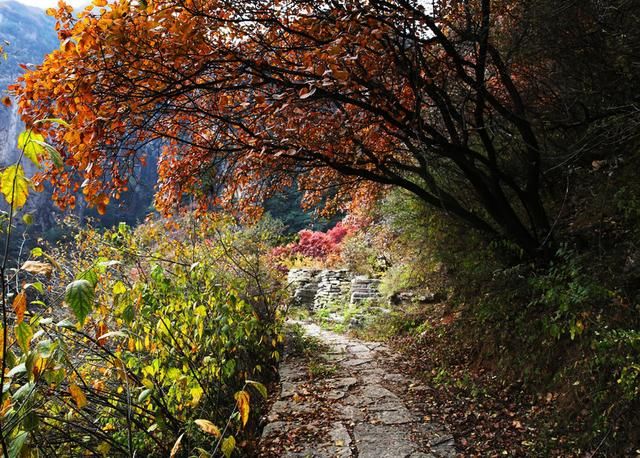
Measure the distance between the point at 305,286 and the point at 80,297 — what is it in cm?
1144

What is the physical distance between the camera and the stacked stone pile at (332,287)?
37.1ft

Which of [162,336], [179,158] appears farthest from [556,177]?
[162,336]

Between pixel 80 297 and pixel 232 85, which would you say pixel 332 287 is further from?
pixel 80 297

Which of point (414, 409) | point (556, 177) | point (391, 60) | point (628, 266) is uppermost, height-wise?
point (391, 60)

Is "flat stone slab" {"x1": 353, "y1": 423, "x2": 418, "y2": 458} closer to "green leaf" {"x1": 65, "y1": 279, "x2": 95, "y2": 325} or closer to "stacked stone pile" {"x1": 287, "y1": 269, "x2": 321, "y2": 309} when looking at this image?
"green leaf" {"x1": 65, "y1": 279, "x2": 95, "y2": 325}

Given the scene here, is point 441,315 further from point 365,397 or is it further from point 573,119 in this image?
point 573,119

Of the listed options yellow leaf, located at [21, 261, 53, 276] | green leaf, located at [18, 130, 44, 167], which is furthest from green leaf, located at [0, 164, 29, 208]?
yellow leaf, located at [21, 261, 53, 276]

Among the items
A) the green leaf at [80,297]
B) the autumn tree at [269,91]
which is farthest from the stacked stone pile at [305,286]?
the green leaf at [80,297]

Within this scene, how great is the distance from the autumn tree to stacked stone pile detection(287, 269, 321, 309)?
257 inches

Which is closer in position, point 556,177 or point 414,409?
point 414,409

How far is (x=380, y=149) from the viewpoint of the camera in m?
5.10

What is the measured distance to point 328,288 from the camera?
11984 mm

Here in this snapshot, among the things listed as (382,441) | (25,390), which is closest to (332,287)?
(382,441)

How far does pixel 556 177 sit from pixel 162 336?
16.7 feet
